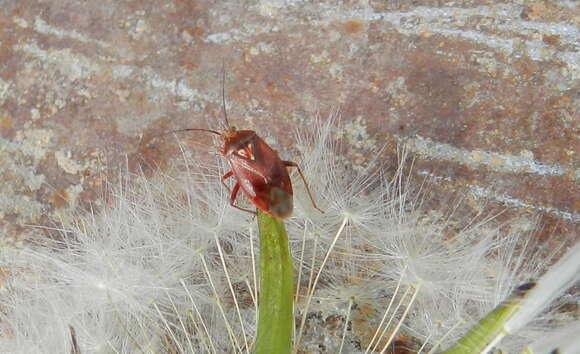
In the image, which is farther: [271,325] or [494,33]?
[494,33]

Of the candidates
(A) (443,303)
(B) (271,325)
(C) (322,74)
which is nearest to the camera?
(B) (271,325)

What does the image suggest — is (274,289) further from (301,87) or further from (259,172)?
(301,87)

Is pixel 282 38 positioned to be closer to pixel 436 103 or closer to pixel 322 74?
pixel 322 74

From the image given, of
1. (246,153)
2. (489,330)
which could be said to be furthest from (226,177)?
(489,330)

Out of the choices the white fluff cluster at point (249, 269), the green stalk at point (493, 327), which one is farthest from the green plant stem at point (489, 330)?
the white fluff cluster at point (249, 269)

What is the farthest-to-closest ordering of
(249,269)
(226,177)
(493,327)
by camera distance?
(249,269) → (226,177) → (493,327)

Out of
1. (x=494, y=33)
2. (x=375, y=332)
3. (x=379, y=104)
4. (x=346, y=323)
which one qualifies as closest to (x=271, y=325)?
(x=346, y=323)

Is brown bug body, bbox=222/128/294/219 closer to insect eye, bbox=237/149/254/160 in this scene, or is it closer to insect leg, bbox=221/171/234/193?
insect eye, bbox=237/149/254/160
